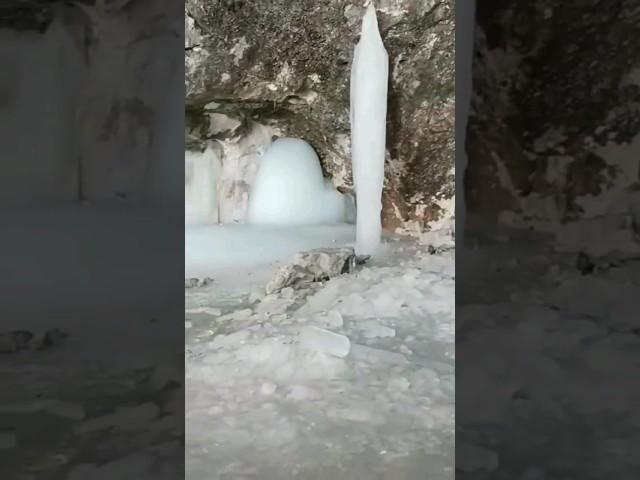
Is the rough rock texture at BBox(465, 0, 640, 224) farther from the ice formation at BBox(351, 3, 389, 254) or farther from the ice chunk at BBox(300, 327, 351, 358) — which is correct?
the ice formation at BBox(351, 3, 389, 254)

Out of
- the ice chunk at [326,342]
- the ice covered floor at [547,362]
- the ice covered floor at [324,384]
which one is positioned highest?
the ice covered floor at [547,362]

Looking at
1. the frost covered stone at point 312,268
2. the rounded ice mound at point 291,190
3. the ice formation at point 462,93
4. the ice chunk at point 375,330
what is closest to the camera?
the ice formation at point 462,93

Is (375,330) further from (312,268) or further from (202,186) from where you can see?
(202,186)

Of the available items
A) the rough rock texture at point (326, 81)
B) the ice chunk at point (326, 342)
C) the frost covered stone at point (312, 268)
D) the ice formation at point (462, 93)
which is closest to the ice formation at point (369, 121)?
the rough rock texture at point (326, 81)

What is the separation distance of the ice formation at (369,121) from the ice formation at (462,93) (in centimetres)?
450

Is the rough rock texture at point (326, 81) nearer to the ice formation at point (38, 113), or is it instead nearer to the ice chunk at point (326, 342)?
the ice chunk at point (326, 342)

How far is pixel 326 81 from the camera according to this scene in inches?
263

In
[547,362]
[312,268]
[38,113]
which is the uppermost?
[38,113]

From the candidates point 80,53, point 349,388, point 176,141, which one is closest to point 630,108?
point 176,141

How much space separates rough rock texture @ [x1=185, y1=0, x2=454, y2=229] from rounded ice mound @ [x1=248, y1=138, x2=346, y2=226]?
0.85 ft

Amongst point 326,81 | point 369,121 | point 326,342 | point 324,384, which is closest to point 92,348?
point 324,384

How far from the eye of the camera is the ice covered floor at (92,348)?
3.05 feet

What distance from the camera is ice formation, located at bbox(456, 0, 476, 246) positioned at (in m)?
1.04

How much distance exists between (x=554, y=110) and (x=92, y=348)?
2.70 feet
